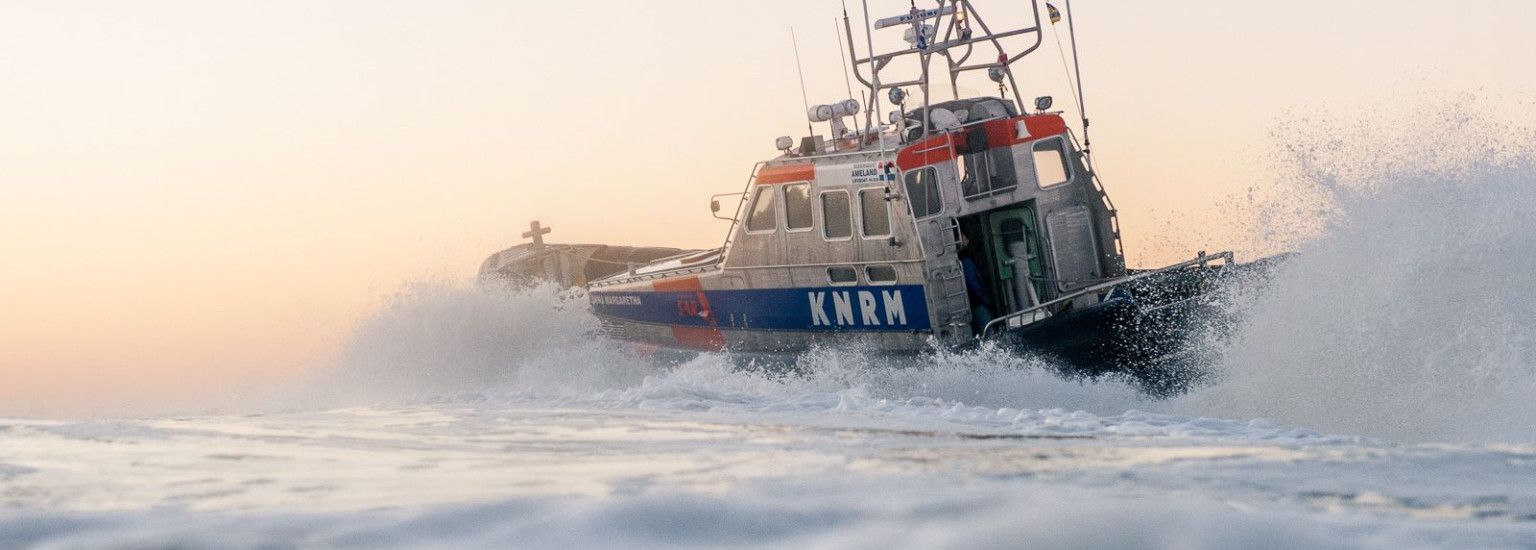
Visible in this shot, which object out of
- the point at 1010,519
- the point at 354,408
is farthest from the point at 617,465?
the point at 354,408

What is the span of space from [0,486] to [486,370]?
42.9ft

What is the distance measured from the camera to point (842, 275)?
11.9 meters

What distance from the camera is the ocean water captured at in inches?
120

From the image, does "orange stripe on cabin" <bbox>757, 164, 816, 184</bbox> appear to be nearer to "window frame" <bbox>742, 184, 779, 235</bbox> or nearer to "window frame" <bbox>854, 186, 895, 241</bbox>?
"window frame" <bbox>742, 184, 779, 235</bbox>

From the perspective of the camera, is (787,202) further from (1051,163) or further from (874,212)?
(1051,163)

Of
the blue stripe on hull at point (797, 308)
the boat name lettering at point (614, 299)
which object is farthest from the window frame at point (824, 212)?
the boat name lettering at point (614, 299)

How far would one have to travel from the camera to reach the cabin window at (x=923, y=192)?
11461 millimetres

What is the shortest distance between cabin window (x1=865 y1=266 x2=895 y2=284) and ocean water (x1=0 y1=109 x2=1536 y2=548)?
0.63 meters

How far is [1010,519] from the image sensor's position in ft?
10.1

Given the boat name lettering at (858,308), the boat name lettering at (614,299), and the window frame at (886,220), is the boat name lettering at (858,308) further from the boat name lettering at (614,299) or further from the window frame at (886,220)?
the boat name lettering at (614,299)

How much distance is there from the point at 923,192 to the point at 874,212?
1.36 feet

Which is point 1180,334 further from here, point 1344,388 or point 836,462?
point 836,462

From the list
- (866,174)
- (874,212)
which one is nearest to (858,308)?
(874,212)

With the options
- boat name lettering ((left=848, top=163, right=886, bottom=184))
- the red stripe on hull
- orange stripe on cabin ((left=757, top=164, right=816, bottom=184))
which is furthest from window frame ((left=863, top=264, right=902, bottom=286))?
the red stripe on hull
